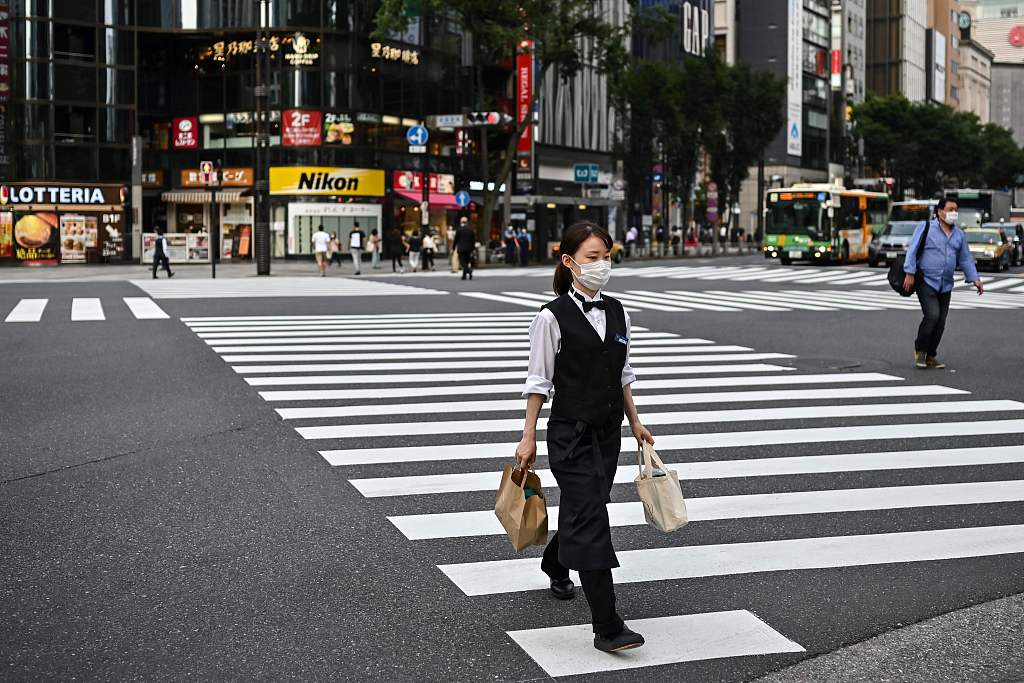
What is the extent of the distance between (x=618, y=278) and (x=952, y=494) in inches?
1084

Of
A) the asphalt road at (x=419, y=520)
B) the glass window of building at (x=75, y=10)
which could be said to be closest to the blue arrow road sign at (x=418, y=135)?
the glass window of building at (x=75, y=10)

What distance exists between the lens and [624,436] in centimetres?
941

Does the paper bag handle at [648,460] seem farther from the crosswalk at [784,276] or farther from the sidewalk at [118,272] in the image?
the sidewalk at [118,272]

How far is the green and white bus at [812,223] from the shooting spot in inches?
1827

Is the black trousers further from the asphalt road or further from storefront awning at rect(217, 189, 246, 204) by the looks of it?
storefront awning at rect(217, 189, 246, 204)

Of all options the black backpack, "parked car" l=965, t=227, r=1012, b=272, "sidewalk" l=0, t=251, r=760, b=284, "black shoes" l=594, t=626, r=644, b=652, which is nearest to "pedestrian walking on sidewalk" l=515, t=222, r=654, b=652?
"black shoes" l=594, t=626, r=644, b=652

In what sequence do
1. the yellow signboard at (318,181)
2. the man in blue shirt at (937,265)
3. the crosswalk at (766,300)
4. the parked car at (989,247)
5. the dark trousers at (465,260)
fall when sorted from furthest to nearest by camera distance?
the yellow signboard at (318,181), the parked car at (989,247), the dark trousers at (465,260), the crosswalk at (766,300), the man in blue shirt at (937,265)

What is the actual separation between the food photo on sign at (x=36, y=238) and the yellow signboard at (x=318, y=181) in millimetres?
10544

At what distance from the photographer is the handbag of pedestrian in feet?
15.1

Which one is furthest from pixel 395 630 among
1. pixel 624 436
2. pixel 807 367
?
pixel 807 367

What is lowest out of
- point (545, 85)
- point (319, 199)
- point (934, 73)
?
point (319, 199)

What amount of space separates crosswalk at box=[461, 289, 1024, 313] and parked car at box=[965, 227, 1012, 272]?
579 inches

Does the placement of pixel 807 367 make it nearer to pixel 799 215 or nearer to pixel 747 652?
pixel 747 652

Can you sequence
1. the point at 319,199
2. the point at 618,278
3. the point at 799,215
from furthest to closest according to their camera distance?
the point at 319,199, the point at 799,215, the point at 618,278
